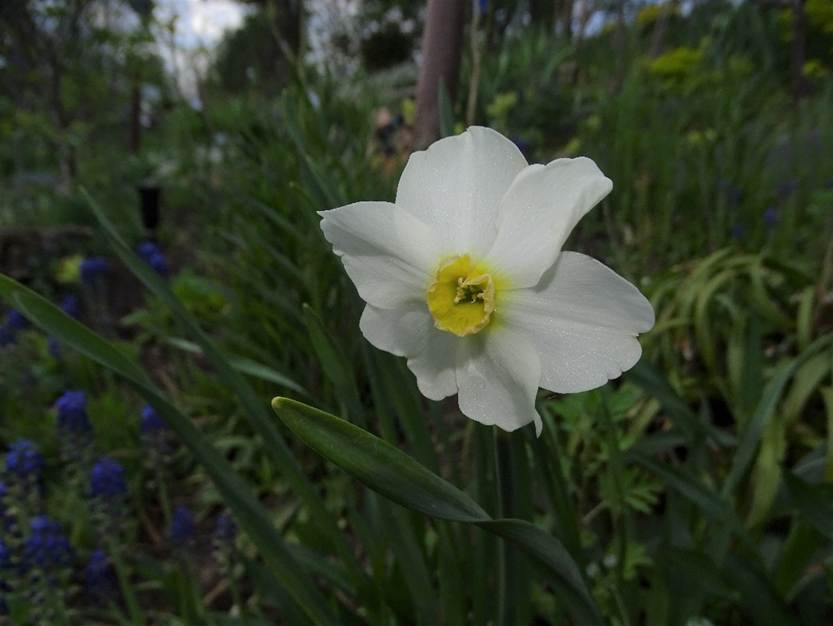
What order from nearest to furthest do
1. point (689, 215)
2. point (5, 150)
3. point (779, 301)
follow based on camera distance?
point (779, 301)
point (689, 215)
point (5, 150)

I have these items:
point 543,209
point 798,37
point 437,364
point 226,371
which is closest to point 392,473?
point 437,364

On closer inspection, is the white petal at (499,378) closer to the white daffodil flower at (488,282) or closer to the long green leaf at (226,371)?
the white daffodil flower at (488,282)

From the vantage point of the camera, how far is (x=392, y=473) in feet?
1.29

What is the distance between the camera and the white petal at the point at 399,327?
1.39 feet

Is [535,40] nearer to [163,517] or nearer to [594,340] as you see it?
[163,517]

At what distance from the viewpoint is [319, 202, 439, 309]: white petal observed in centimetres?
40

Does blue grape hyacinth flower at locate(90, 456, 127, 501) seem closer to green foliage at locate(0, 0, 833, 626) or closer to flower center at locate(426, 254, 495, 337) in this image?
green foliage at locate(0, 0, 833, 626)

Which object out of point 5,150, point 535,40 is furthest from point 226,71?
point 535,40

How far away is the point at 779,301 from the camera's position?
4.75 feet

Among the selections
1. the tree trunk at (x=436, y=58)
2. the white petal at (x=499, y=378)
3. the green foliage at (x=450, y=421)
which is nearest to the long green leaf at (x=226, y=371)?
the green foliage at (x=450, y=421)

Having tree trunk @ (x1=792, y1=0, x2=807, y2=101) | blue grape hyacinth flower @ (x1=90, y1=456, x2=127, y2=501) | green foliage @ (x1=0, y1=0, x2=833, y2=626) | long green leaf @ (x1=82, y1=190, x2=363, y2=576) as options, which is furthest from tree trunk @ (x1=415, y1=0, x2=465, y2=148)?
tree trunk @ (x1=792, y1=0, x2=807, y2=101)

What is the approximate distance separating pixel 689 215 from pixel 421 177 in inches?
81.8

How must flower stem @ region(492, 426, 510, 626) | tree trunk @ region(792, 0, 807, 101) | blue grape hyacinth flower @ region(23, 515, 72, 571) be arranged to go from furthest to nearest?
tree trunk @ region(792, 0, 807, 101) → blue grape hyacinth flower @ region(23, 515, 72, 571) → flower stem @ region(492, 426, 510, 626)

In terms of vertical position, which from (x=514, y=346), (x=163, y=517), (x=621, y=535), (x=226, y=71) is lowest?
(x=226, y=71)
